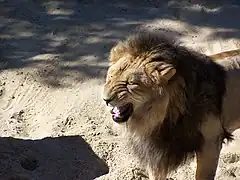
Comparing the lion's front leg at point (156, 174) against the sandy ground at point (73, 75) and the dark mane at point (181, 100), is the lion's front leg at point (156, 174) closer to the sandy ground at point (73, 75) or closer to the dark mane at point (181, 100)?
the dark mane at point (181, 100)

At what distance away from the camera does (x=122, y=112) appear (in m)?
2.90

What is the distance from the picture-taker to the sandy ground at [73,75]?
3.84 meters

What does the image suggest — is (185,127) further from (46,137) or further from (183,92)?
(46,137)

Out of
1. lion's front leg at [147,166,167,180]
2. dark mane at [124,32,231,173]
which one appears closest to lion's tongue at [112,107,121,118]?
dark mane at [124,32,231,173]

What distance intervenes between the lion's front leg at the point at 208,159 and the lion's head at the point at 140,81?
0.46 m

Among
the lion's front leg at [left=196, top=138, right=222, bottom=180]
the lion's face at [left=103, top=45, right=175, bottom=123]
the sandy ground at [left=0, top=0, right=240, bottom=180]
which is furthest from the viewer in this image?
the sandy ground at [left=0, top=0, right=240, bottom=180]

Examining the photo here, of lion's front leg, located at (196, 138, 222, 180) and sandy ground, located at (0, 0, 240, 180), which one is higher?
lion's front leg, located at (196, 138, 222, 180)

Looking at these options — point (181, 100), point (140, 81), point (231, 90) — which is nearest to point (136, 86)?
point (140, 81)

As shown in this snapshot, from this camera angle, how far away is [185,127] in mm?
3150

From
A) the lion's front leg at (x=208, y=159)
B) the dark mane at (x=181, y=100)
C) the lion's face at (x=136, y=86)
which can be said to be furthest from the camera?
the lion's front leg at (x=208, y=159)

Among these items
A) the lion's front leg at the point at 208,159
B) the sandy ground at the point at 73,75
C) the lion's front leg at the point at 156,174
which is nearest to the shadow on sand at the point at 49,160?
the sandy ground at the point at 73,75

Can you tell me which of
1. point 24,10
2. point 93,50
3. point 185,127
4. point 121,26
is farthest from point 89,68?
point 185,127

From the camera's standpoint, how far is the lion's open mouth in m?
2.88

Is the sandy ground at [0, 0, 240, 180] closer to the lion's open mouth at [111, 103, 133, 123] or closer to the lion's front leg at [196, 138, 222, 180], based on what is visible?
the lion's front leg at [196, 138, 222, 180]
